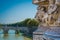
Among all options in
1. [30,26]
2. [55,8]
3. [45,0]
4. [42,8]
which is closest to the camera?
[55,8]

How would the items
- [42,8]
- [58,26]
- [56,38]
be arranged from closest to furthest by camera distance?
[56,38], [58,26], [42,8]

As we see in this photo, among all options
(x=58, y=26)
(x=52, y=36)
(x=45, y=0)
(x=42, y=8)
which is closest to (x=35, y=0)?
(x=45, y=0)

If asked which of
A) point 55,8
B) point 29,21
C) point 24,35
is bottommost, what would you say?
point 24,35

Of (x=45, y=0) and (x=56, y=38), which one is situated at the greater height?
(x=45, y=0)

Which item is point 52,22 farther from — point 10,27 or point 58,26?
point 10,27

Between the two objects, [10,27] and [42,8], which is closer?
[42,8]

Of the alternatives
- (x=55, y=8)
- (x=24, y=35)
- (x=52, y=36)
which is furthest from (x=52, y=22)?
(x=24, y=35)

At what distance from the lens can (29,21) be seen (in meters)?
8.63

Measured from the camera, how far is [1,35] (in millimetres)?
9852

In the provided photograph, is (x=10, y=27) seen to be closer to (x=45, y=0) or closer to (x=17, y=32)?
(x=17, y=32)

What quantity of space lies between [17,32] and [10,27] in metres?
1.09

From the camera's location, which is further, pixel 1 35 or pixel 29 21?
pixel 1 35

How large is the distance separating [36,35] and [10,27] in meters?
6.48

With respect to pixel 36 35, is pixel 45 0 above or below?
above
